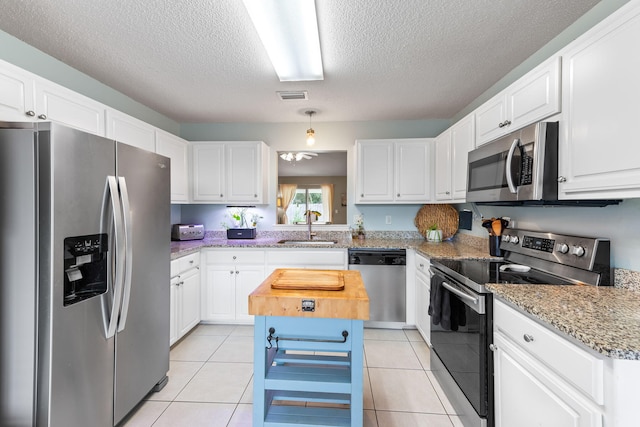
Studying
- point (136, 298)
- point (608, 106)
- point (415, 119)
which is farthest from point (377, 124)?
point (136, 298)

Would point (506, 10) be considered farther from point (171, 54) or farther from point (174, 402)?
point (174, 402)

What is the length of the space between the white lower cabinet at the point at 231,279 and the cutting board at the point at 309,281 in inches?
56.6

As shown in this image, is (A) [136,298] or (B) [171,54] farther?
(B) [171,54]

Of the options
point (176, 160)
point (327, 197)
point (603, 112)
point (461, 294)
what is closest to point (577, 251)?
point (461, 294)

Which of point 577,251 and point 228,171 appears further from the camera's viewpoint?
point 228,171

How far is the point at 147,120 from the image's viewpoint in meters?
3.21

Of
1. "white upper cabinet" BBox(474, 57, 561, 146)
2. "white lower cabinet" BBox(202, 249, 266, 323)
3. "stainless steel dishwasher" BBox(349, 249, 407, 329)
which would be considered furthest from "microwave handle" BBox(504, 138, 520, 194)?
"white lower cabinet" BBox(202, 249, 266, 323)

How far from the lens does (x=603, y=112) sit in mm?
1215

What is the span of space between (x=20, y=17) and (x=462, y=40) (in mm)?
2803

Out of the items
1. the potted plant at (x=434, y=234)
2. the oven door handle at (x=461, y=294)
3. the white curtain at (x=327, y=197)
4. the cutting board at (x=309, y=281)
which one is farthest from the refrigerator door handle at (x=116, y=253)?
the potted plant at (x=434, y=234)

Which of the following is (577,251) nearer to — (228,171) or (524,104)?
(524,104)

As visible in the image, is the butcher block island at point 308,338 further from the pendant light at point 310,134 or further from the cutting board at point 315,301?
the pendant light at point 310,134

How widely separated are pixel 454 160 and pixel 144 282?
9.23ft

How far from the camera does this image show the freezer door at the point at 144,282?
1.65m
